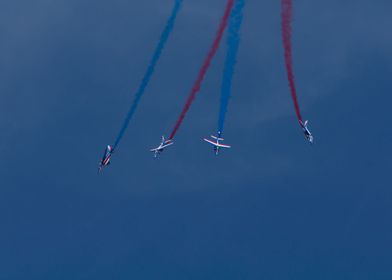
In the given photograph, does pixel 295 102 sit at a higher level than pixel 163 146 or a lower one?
lower

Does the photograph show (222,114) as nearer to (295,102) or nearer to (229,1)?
(295,102)

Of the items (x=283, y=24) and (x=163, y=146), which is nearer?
(x=283, y=24)

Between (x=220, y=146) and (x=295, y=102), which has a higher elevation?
(x=220, y=146)

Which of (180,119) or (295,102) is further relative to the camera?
(180,119)

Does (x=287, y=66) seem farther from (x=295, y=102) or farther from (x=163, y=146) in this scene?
(x=163, y=146)

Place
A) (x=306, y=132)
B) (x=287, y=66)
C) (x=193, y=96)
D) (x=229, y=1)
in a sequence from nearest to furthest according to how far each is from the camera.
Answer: (x=229, y=1)
(x=287, y=66)
(x=193, y=96)
(x=306, y=132)

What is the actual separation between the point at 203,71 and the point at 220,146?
12330mm

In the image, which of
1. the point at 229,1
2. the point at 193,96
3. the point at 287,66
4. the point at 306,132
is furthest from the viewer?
the point at 306,132

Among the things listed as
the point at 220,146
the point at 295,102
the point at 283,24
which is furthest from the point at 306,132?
the point at 283,24

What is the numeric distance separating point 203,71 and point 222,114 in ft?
10.9

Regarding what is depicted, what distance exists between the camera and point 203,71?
4950 cm

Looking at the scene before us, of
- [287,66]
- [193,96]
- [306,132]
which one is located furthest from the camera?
[306,132]

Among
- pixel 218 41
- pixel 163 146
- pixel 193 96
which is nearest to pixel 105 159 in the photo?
pixel 163 146

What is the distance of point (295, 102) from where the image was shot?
161 feet
